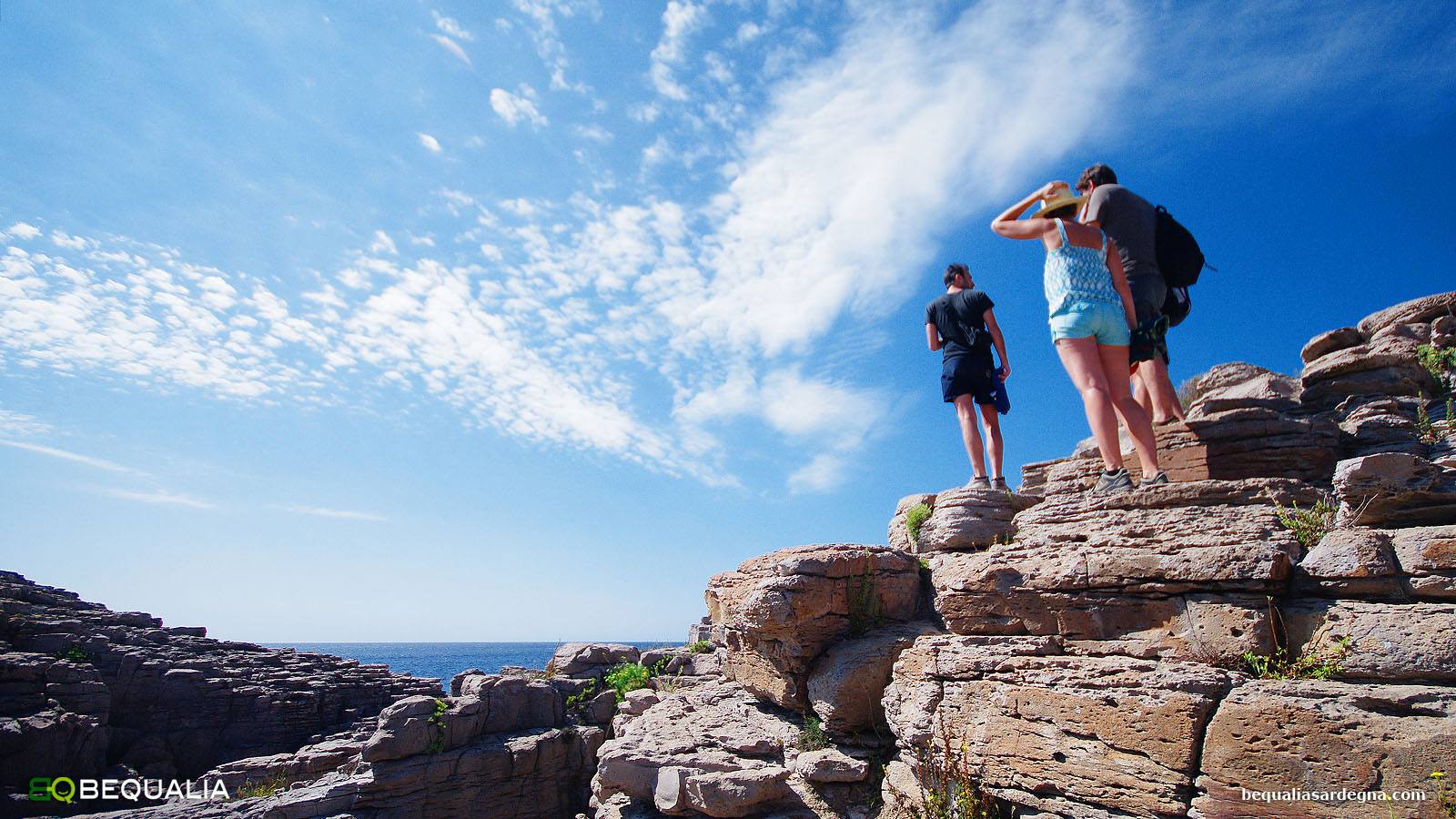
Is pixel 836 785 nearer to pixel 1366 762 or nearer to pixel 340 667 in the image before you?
pixel 1366 762

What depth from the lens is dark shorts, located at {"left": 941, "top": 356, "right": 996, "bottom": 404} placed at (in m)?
7.81

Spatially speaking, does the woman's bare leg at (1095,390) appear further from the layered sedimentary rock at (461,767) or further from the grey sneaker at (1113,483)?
the layered sedimentary rock at (461,767)

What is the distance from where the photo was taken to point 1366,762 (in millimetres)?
3143

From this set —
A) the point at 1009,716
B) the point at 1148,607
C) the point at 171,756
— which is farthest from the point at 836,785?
the point at 171,756

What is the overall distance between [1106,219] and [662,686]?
9913mm

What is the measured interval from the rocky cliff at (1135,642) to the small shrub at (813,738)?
2 cm

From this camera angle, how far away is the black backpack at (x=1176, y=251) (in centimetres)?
632

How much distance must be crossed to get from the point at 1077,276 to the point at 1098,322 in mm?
447

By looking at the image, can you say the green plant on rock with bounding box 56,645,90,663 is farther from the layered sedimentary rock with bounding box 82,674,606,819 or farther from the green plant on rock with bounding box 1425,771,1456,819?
the green plant on rock with bounding box 1425,771,1456,819

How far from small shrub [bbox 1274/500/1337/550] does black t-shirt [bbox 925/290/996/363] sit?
3720 mm

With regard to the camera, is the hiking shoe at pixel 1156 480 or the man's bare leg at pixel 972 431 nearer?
the hiking shoe at pixel 1156 480

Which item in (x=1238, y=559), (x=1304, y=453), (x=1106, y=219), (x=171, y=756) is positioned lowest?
(x=171, y=756)

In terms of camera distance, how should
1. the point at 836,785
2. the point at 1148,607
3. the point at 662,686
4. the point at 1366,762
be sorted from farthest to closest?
the point at 662,686 < the point at 836,785 < the point at 1148,607 < the point at 1366,762

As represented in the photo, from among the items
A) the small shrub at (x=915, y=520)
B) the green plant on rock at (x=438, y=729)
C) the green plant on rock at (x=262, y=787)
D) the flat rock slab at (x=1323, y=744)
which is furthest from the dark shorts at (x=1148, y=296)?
the green plant on rock at (x=262, y=787)
